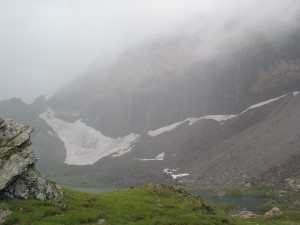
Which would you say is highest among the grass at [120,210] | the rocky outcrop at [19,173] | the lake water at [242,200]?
the rocky outcrop at [19,173]

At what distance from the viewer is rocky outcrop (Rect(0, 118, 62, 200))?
128 feet

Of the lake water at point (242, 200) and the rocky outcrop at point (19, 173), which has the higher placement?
the rocky outcrop at point (19, 173)

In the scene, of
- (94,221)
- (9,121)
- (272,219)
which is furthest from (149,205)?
(272,219)

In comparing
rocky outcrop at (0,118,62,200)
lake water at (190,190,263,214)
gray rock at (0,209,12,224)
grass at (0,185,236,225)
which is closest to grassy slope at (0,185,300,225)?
grass at (0,185,236,225)

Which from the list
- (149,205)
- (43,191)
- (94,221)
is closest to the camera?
(94,221)

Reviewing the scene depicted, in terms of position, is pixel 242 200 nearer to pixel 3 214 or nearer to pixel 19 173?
pixel 19 173

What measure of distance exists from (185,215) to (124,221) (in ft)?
24.8

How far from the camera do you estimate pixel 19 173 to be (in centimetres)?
3909

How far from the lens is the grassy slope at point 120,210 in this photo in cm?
3700

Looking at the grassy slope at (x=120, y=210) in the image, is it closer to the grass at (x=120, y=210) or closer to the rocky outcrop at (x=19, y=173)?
the grass at (x=120, y=210)

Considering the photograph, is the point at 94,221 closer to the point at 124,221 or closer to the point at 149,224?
the point at 124,221

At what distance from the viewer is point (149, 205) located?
1780 inches

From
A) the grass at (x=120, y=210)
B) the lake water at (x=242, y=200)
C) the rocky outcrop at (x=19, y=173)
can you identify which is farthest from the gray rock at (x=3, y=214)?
the lake water at (x=242, y=200)

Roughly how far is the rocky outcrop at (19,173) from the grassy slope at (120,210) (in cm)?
132
